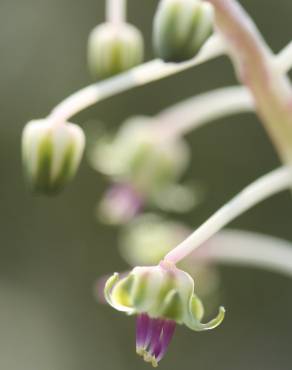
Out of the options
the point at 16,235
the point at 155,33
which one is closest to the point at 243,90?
the point at 155,33

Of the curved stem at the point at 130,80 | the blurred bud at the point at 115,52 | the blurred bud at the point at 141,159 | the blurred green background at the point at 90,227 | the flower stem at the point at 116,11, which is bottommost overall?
the curved stem at the point at 130,80

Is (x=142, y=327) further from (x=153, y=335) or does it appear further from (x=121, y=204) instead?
(x=121, y=204)

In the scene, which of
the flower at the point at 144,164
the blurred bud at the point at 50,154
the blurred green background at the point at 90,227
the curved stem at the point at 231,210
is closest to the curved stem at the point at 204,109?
the flower at the point at 144,164

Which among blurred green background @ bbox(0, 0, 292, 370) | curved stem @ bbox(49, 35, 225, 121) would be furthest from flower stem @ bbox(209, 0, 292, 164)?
blurred green background @ bbox(0, 0, 292, 370)

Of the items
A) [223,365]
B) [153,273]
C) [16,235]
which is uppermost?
[16,235]

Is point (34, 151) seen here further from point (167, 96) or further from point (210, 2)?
point (167, 96)

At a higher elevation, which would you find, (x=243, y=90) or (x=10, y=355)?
(x=10, y=355)

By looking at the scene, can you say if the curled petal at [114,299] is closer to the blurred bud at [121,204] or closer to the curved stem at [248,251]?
the curved stem at [248,251]
